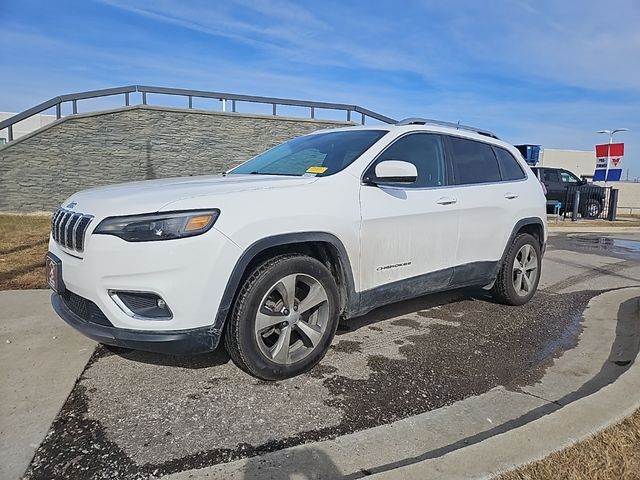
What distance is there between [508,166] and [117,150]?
42.2 ft

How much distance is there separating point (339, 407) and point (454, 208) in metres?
2.13

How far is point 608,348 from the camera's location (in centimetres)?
390

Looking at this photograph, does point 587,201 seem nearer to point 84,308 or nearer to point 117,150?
point 117,150

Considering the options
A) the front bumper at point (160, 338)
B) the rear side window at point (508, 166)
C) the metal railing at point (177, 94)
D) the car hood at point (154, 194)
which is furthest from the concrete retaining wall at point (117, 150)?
the front bumper at point (160, 338)

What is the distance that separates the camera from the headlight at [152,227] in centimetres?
257

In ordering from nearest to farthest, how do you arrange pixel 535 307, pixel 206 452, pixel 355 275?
pixel 206 452, pixel 355 275, pixel 535 307

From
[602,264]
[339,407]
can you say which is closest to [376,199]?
[339,407]

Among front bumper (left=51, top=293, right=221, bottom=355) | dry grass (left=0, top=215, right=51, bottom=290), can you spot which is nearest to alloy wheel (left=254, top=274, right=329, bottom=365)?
front bumper (left=51, top=293, right=221, bottom=355)

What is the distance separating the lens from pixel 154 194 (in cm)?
278

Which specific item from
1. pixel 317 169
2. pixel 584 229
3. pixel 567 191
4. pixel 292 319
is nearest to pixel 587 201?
pixel 567 191

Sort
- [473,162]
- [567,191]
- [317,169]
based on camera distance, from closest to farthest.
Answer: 1. [317,169]
2. [473,162]
3. [567,191]

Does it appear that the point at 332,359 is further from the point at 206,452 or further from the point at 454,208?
the point at 454,208

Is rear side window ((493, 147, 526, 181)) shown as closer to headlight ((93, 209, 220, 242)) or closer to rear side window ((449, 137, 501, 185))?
rear side window ((449, 137, 501, 185))

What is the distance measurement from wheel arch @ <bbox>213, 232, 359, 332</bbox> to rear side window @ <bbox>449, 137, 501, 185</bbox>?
1640mm
